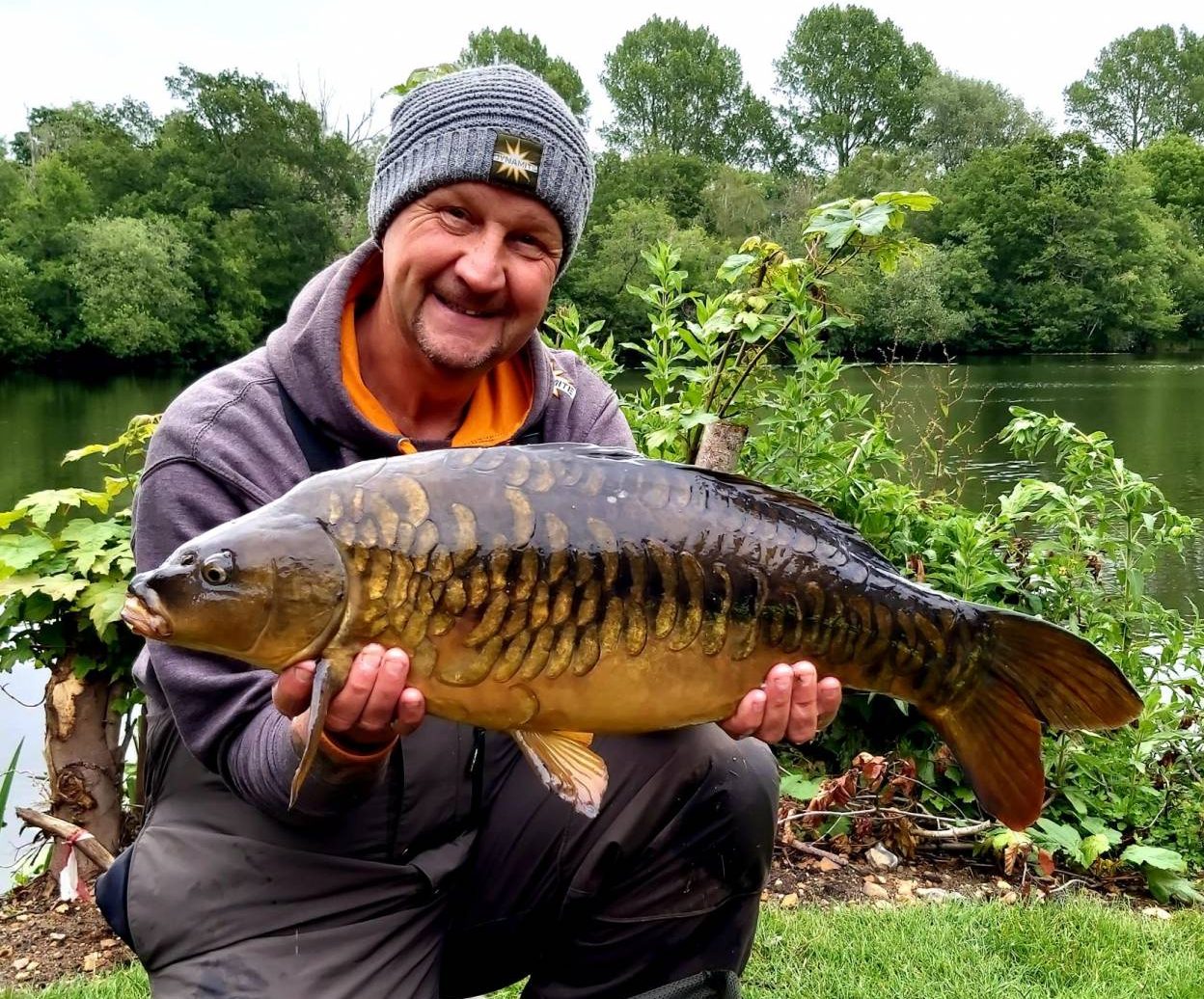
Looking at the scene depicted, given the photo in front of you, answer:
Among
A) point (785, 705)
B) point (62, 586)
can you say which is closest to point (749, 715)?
point (785, 705)

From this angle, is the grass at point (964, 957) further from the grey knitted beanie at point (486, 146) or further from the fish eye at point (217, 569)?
the grey knitted beanie at point (486, 146)

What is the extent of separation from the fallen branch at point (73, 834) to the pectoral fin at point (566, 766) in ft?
5.19

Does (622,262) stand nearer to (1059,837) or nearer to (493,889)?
(1059,837)

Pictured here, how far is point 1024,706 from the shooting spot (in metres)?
1.42

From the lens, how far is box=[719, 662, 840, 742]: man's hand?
1.36m

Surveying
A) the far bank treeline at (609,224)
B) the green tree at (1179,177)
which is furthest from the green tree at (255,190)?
the green tree at (1179,177)

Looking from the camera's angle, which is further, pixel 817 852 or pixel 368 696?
pixel 817 852

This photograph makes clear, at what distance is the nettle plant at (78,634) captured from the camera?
7.49 feet

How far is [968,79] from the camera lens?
3975 cm

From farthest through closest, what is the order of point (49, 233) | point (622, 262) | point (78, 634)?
point (49, 233)
point (622, 262)
point (78, 634)

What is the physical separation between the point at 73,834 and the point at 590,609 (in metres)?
1.78

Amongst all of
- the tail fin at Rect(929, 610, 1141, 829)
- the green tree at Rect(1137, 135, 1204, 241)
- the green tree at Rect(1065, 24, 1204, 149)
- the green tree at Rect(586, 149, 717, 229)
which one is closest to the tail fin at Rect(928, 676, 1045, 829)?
the tail fin at Rect(929, 610, 1141, 829)

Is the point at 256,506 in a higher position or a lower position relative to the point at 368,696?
higher

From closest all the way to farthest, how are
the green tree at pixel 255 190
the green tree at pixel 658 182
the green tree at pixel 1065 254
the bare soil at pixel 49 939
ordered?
the bare soil at pixel 49 939 → the green tree at pixel 255 190 → the green tree at pixel 1065 254 → the green tree at pixel 658 182
